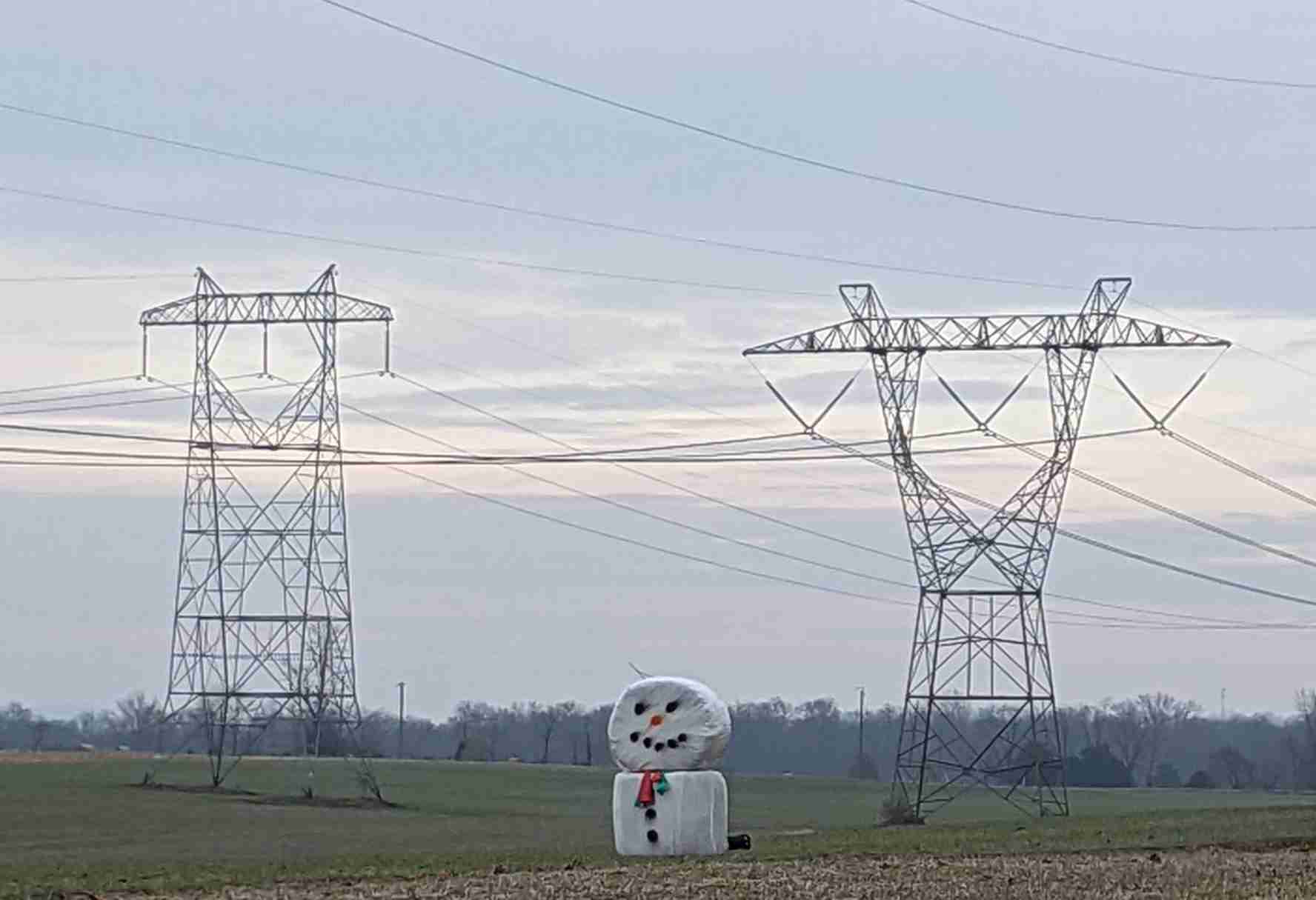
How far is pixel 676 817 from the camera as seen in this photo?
3966 centimetres

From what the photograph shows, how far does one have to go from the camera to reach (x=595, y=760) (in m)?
171

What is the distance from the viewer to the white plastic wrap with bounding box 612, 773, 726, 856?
39531 millimetres

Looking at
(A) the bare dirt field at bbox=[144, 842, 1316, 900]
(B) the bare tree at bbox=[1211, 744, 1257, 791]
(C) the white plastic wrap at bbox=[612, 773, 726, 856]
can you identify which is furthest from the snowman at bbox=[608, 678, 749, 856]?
(B) the bare tree at bbox=[1211, 744, 1257, 791]

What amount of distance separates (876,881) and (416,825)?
38112 millimetres

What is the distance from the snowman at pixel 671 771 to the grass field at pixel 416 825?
0.98 metres

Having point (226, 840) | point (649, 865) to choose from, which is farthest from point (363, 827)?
point (649, 865)

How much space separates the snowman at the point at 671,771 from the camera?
130 feet

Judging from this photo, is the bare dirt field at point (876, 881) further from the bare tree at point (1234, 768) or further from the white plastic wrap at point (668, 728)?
the bare tree at point (1234, 768)

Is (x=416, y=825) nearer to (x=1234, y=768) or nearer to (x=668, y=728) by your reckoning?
(x=668, y=728)

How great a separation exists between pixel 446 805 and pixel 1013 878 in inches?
2227

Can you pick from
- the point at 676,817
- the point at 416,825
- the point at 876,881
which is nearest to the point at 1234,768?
the point at 416,825

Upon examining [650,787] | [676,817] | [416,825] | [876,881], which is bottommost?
[876,881]

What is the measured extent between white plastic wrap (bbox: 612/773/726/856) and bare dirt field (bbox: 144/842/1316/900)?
1.85m

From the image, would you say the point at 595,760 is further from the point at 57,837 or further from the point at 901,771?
the point at 57,837
